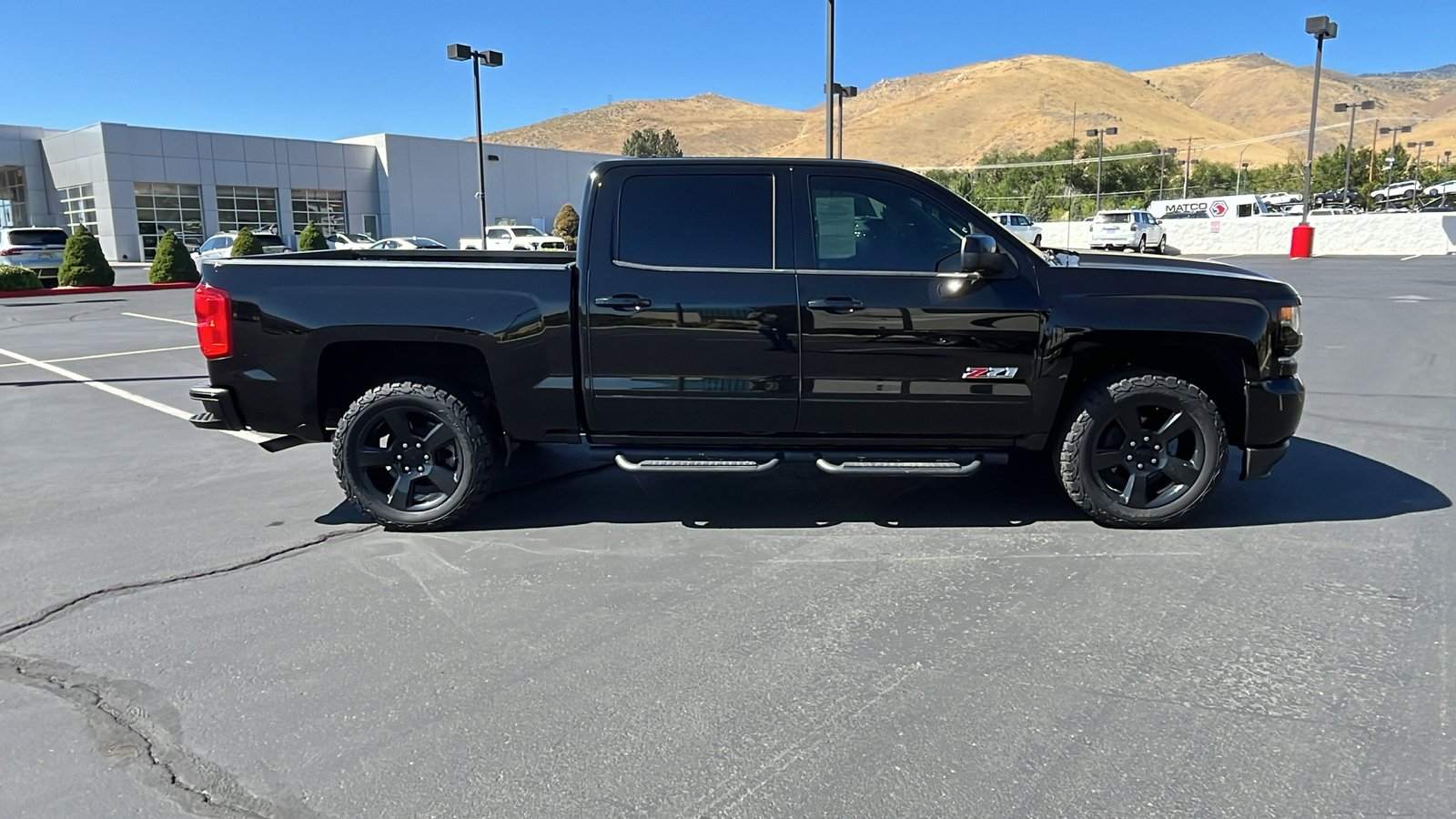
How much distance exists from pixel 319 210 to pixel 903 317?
4933 centimetres

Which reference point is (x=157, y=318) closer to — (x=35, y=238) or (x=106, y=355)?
(x=106, y=355)

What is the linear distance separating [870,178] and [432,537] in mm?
3009

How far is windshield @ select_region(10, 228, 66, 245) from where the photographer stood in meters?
28.6

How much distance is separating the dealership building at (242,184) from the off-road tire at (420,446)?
42.7 m

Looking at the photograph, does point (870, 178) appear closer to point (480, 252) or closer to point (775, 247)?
point (775, 247)

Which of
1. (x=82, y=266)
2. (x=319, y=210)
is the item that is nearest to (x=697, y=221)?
(x=82, y=266)

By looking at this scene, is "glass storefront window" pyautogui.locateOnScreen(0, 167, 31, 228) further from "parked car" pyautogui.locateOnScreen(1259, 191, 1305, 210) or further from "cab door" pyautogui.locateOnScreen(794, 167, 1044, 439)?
"parked car" pyautogui.locateOnScreen(1259, 191, 1305, 210)

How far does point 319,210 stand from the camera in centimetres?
4841

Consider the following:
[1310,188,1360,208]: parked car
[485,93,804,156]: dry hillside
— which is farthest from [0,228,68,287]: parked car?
[485,93,804,156]: dry hillside

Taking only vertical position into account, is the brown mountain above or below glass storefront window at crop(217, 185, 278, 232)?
above

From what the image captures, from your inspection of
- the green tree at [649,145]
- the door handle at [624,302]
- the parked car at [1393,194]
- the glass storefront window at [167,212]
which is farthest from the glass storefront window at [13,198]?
the parked car at [1393,194]

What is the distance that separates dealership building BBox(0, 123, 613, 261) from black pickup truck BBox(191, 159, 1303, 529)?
42.6 m

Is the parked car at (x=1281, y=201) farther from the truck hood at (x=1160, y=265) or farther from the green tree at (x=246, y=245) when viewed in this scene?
the truck hood at (x=1160, y=265)

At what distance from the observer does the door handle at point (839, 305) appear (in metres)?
4.89
